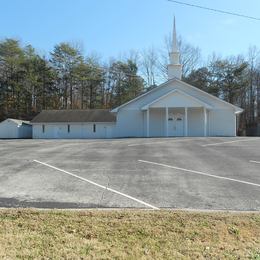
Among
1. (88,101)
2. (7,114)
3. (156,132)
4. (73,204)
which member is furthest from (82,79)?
(73,204)

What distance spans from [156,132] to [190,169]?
93.3 feet

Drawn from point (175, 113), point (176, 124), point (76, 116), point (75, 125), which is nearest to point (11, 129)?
point (76, 116)

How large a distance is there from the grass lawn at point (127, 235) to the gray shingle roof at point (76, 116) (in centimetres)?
3947

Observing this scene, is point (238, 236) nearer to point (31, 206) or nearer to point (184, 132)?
point (31, 206)

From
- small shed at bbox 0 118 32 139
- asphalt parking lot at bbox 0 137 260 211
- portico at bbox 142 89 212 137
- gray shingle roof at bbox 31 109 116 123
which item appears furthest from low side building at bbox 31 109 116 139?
asphalt parking lot at bbox 0 137 260 211

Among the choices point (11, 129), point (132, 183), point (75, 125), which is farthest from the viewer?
point (11, 129)

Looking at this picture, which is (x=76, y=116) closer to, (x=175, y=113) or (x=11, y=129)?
(x=11, y=129)

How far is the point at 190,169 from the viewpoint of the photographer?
1346 centimetres

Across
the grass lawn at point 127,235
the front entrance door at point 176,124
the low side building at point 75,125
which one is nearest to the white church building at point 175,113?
the front entrance door at point 176,124

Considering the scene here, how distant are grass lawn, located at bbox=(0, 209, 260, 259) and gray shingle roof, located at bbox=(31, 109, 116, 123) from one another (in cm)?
3947

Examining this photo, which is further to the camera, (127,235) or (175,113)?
(175,113)

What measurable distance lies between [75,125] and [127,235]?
4236 centimetres

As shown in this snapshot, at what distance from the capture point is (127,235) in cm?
631

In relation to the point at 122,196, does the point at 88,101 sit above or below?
above
